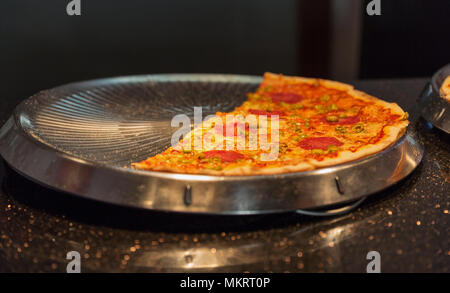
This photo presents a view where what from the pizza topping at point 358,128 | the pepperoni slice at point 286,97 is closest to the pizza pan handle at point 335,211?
the pizza topping at point 358,128

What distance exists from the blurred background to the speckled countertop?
3.13 meters

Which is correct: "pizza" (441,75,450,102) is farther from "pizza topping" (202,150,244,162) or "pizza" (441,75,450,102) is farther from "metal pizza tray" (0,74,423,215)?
"pizza topping" (202,150,244,162)

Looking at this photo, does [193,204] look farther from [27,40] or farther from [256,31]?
[256,31]

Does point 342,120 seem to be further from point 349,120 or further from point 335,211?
point 335,211

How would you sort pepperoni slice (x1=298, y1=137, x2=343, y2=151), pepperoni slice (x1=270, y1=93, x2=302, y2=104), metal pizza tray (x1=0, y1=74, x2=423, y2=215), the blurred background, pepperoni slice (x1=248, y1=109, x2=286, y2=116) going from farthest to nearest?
the blurred background, pepperoni slice (x1=270, y1=93, x2=302, y2=104), pepperoni slice (x1=248, y1=109, x2=286, y2=116), pepperoni slice (x1=298, y1=137, x2=343, y2=151), metal pizza tray (x1=0, y1=74, x2=423, y2=215)

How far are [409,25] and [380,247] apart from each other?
4.35m

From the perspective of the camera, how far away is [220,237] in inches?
68.9

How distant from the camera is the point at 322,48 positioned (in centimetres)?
580

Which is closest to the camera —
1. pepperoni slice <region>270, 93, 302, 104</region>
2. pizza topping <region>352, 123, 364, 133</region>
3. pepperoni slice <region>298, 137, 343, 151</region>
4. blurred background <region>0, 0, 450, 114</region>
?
pepperoni slice <region>298, 137, 343, 151</region>

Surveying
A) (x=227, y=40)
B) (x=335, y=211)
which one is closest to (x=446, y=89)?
(x=335, y=211)

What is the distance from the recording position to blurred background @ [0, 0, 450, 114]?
4898 mm

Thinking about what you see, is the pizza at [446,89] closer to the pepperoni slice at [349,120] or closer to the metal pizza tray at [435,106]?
the metal pizza tray at [435,106]

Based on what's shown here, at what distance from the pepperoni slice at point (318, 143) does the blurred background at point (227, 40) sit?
3.25 metres

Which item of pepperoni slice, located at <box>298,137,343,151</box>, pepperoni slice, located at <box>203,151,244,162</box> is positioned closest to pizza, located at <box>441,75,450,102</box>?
pepperoni slice, located at <box>298,137,343,151</box>
